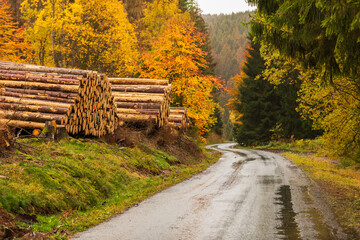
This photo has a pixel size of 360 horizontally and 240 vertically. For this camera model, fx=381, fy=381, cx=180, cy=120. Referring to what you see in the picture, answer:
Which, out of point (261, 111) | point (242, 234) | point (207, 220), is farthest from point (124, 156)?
point (261, 111)

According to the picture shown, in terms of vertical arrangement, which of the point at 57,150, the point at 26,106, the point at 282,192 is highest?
the point at 26,106

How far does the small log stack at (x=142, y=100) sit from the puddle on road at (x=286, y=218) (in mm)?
9909

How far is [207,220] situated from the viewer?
331 inches

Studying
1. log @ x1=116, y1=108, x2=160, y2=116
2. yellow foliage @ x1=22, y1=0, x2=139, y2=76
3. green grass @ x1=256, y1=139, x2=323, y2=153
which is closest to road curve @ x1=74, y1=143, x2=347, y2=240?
log @ x1=116, y1=108, x2=160, y2=116

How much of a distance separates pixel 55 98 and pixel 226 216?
840 cm

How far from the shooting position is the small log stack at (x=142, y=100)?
20656 mm

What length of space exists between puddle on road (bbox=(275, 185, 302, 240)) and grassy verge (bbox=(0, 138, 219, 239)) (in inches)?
152

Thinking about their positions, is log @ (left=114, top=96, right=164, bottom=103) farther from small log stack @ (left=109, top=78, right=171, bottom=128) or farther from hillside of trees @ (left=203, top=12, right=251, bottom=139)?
hillside of trees @ (left=203, top=12, right=251, bottom=139)

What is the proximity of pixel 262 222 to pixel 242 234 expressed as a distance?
45.2 inches

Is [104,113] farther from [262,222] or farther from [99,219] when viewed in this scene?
[262,222]

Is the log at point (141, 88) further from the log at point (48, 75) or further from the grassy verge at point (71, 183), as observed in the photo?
the log at point (48, 75)

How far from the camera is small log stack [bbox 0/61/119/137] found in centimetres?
1338

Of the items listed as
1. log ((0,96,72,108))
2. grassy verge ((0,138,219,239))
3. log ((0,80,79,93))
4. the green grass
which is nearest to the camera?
grassy verge ((0,138,219,239))

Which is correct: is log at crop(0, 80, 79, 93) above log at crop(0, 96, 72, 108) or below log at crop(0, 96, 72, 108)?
above
